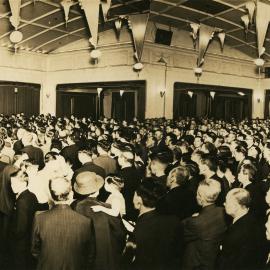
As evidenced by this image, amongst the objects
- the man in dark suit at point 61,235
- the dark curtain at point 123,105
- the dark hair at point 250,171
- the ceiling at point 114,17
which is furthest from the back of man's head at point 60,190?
the dark curtain at point 123,105

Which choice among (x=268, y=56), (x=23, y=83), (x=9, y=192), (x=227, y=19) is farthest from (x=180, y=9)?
(x=9, y=192)

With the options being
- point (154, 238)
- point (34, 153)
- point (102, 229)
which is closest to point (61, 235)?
point (102, 229)

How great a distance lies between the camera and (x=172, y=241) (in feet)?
10.0

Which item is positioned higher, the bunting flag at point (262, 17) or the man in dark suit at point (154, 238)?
the bunting flag at point (262, 17)

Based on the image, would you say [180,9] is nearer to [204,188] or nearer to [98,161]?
[98,161]

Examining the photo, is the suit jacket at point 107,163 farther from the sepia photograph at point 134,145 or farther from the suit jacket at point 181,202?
the suit jacket at point 181,202

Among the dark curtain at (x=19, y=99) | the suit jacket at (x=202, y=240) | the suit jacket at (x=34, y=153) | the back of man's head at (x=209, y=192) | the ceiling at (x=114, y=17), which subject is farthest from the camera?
the dark curtain at (x=19, y=99)

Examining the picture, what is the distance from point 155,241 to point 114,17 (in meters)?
13.2

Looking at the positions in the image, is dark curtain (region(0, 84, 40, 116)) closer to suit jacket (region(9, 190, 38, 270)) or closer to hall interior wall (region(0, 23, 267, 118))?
hall interior wall (region(0, 23, 267, 118))

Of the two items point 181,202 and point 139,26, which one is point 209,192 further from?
point 139,26

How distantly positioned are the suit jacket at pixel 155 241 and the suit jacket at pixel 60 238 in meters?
0.44

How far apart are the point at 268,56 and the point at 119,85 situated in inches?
323

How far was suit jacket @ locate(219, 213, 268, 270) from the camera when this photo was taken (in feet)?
9.95

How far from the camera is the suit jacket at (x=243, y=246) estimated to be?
3033 mm
